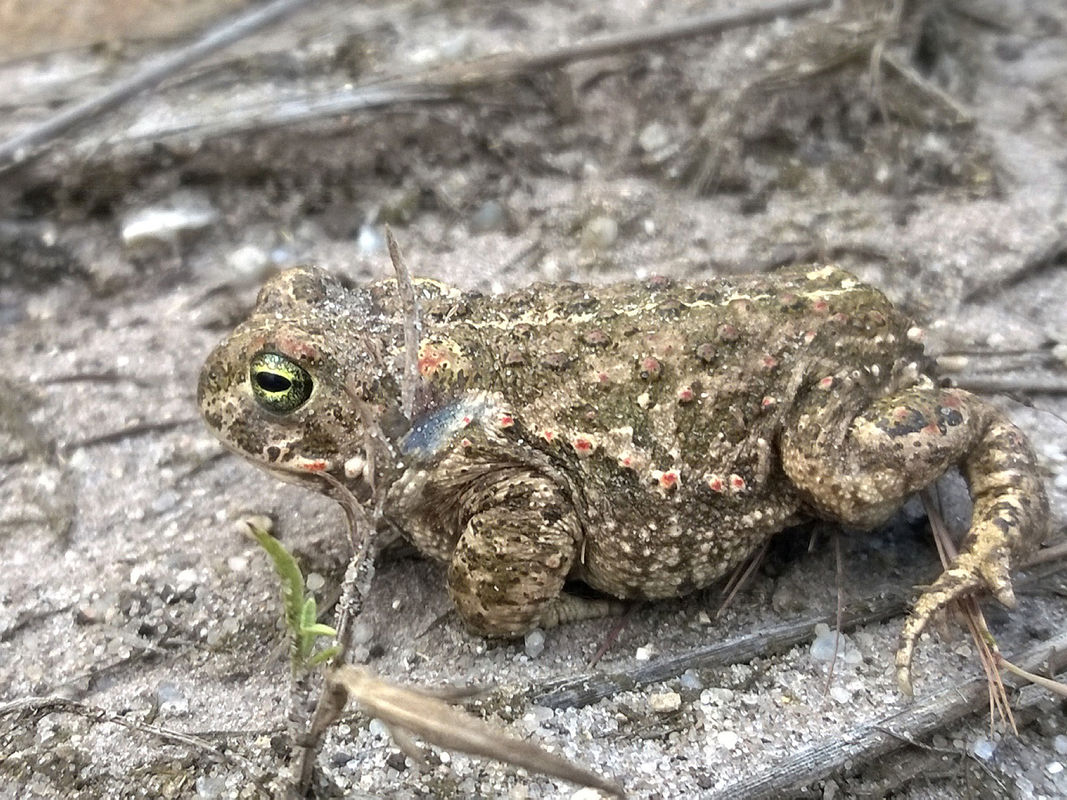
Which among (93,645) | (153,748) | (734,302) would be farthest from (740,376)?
(93,645)

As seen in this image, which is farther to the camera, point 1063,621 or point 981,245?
point 981,245

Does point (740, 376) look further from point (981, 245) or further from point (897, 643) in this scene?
point (981, 245)

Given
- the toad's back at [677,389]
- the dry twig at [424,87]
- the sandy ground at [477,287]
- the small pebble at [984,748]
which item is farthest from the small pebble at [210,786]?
the dry twig at [424,87]

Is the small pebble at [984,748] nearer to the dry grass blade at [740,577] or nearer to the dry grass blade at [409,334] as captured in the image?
the dry grass blade at [740,577]

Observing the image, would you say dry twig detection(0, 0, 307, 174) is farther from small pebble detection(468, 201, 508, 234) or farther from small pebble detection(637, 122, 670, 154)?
small pebble detection(637, 122, 670, 154)

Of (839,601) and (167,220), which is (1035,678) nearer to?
(839,601)
